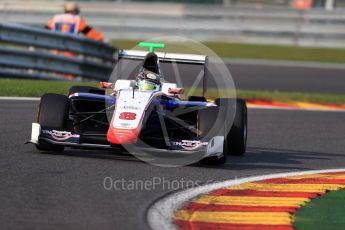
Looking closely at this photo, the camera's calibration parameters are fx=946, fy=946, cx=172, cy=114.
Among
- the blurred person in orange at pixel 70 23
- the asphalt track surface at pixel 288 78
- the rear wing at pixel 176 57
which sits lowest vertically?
the asphalt track surface at pixel 288 78

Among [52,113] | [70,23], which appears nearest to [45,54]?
[70,23]

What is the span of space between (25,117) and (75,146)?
3064mm

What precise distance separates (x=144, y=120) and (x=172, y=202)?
69.4 inches

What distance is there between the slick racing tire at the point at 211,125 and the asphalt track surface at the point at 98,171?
0.11 metres

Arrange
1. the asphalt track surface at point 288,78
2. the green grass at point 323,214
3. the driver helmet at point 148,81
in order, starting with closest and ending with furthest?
the green grass at point 323,214
the driver helmet at point 148,81
the asphalt track surface at point 288,78

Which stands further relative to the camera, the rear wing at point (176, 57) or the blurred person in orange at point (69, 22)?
the blurred person in orange at point (69, 22)

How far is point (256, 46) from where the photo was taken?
31375 millimetres

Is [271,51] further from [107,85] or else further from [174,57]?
[107,85]

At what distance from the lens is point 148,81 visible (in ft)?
30.8

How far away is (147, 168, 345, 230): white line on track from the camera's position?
622 cm

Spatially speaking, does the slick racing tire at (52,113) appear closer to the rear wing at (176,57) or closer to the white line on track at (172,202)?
the rear wing at (176,57)

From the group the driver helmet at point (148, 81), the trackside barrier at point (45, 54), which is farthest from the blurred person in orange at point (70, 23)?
the driver helmet at point (148, 81)

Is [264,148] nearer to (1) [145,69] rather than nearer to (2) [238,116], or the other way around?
(2) [238,116]

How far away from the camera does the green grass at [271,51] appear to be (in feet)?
93.0
